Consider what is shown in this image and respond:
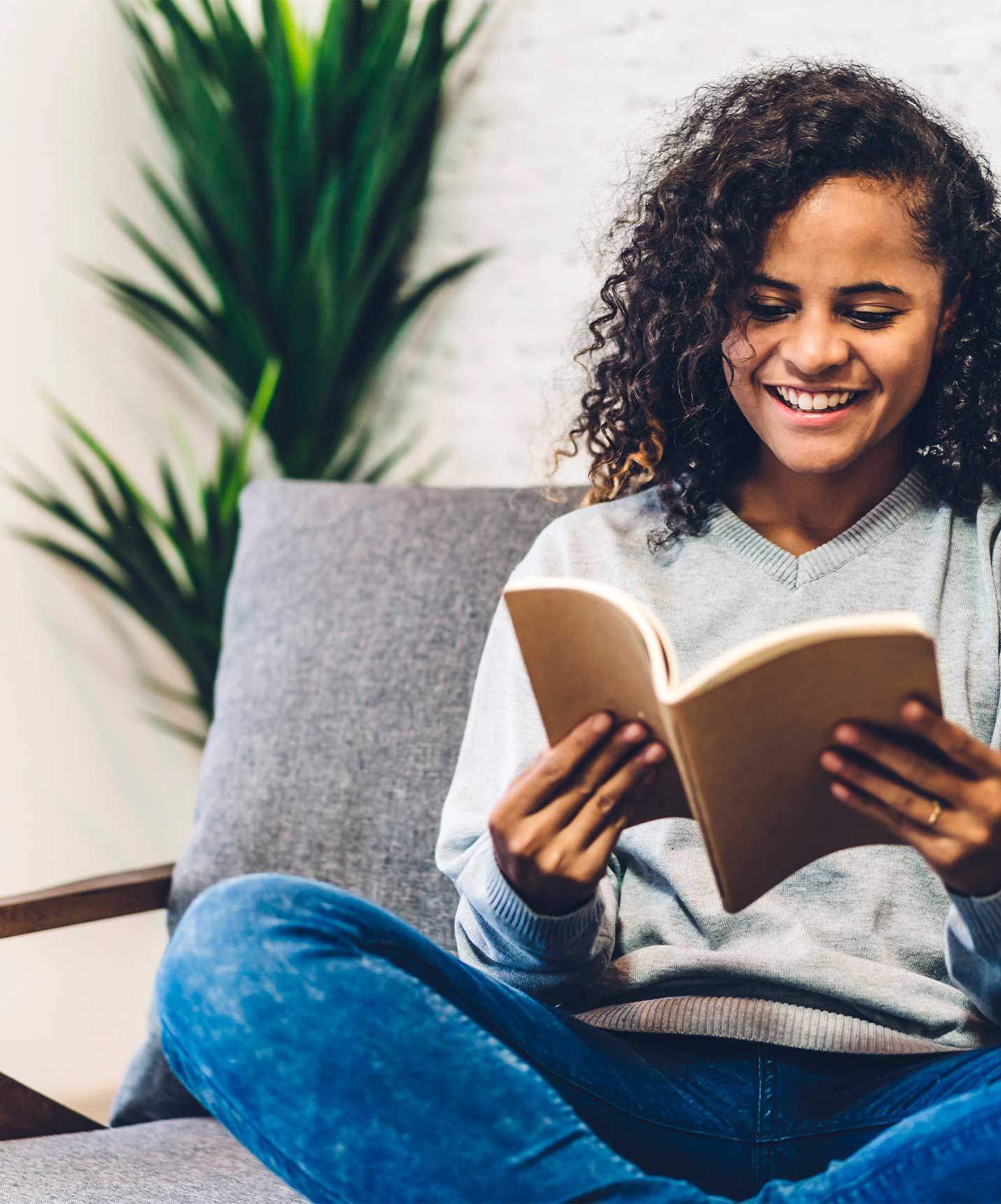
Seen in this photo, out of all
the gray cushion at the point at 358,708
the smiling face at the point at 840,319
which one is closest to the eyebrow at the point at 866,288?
the smiling face at the point at 840,319

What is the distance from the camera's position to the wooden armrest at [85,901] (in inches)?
50.9

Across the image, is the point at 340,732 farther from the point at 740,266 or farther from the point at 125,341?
the point at 125,341

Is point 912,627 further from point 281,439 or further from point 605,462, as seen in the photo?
point 281,439

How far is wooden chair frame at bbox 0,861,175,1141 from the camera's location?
48.8 inches

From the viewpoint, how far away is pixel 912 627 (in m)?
0.68

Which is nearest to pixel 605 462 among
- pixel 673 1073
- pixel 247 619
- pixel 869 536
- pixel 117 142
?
pixel 869 536

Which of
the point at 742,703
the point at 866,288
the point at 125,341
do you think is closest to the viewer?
the point at 742,703

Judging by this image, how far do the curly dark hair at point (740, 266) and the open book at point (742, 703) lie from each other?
15.8 inches

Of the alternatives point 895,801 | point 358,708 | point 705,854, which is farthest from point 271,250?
point 895,801

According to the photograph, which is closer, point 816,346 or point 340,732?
point 816,346

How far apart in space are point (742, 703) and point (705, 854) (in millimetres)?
388

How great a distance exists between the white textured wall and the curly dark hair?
0.49 meters

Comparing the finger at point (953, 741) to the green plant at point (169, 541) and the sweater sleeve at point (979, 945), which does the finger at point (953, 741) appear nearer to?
the sweater sleeve at point (979, 945)

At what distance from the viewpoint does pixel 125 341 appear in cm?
209
